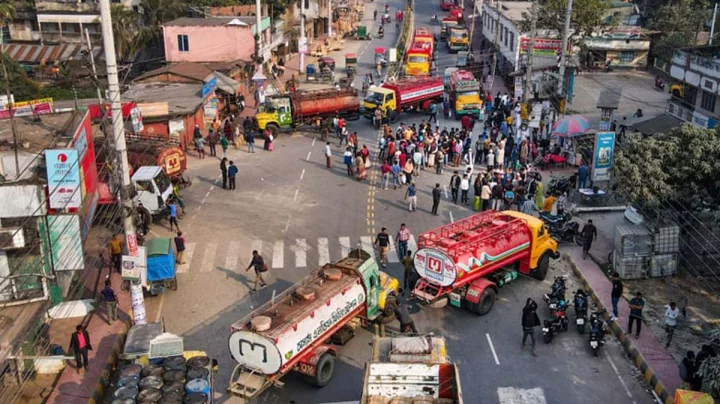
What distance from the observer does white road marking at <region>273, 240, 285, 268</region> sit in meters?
25.5

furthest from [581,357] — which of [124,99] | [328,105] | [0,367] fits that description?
[124,99]

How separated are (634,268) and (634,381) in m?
6.36

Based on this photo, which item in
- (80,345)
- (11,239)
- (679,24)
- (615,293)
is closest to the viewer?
(80,345)

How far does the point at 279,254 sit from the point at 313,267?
5.63 ft

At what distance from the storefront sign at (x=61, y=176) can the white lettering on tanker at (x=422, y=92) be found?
84.1 ft

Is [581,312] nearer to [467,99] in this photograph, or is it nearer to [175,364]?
[175,364]

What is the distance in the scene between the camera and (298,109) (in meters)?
41.9

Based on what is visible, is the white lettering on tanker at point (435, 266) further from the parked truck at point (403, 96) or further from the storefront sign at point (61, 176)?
the parked truck at point (403, 96)

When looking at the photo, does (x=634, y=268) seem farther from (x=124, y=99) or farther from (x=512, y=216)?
(x=124, y=99)

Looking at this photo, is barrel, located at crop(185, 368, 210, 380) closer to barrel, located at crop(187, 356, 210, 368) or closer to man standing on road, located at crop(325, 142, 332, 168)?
barrel, located at crop(187, 356, 210, 368)

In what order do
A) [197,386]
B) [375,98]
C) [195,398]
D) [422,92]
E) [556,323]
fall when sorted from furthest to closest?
[422,92] → [375,98] → [556,323] → [197,386] → [195,398]

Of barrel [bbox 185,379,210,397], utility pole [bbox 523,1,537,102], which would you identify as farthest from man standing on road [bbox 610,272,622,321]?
utility pole [bbox 523,1,537,102]

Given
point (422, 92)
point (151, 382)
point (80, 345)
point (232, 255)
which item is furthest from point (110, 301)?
point (422, 92)

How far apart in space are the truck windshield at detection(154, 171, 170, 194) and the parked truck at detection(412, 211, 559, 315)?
39.1ft
